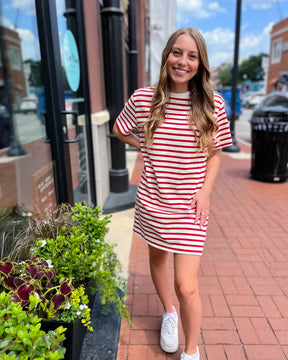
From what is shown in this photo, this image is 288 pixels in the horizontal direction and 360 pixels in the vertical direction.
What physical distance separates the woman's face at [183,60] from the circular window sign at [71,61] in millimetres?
1741

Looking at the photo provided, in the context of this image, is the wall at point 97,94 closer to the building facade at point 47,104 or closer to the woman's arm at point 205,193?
the building facade at point 47,104

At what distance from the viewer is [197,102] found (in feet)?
5.43

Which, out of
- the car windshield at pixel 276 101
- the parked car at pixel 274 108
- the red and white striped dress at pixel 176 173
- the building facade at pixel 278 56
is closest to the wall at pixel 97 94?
the red and white striped dress at pixel 176 173

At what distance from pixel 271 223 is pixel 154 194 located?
2.76 metres

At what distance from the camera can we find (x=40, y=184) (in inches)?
104

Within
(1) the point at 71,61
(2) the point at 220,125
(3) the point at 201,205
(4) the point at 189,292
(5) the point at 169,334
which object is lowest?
(5) the point at 169,334

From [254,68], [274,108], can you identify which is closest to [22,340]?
[274,108]

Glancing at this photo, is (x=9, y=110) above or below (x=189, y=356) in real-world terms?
above

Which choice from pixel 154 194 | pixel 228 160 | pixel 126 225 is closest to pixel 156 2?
pixel 228 160

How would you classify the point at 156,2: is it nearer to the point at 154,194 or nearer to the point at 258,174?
the point at 258,174

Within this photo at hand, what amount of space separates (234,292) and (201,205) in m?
1.30

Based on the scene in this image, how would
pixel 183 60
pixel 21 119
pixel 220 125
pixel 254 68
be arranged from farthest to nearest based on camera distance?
1. pixel 254 68
2. pixel 21 119
3. pixel 220 125
4. pixel 183 60

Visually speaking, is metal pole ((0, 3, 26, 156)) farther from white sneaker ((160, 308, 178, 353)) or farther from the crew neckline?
white sneaker ((160, 308, 178, 353))

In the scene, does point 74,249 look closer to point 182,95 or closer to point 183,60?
point 182,95
